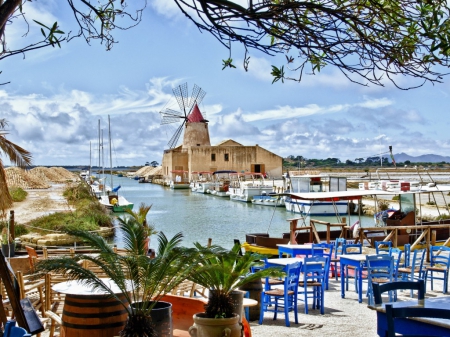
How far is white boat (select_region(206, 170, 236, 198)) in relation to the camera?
5741 cm

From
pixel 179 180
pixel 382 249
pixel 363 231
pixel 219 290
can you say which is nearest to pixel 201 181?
pixel 179 180

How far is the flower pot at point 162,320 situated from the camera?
13.6ft

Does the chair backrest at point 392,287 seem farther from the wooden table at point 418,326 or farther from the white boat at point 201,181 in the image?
the white boat at point 201,181

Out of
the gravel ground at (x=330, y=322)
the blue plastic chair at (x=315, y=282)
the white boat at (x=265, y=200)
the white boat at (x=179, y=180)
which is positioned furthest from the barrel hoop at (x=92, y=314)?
the white boat at (x=179, y=180)

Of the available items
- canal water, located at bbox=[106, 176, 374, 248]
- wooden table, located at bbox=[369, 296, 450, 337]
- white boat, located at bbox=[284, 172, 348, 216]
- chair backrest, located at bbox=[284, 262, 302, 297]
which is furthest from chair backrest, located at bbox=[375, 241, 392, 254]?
canal water, located at bbox=[106, 176, 374, 248]

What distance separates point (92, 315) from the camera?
14.0 ft

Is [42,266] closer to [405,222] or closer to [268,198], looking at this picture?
[405,222]

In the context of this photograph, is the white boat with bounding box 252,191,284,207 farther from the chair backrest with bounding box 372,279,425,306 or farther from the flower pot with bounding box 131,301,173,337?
the flower pot with bounding box 131,301,173,337

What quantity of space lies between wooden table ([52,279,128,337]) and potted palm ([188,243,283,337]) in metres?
0.60

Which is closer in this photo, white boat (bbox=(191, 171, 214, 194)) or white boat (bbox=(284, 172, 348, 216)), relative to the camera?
white boat (bbox=(284, 172, 348, 216))

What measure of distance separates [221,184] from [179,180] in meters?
14.3

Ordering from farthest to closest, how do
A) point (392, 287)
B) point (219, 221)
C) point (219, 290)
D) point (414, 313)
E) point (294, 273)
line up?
point (219, 221) < point (294, 273) < point (219, 290) < point (392, 287) < point (414, 313)

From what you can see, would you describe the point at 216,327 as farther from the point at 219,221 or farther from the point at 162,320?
the point at 219,221

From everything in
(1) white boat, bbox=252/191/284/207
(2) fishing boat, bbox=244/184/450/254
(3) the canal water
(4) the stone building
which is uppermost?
(4) the stone building
